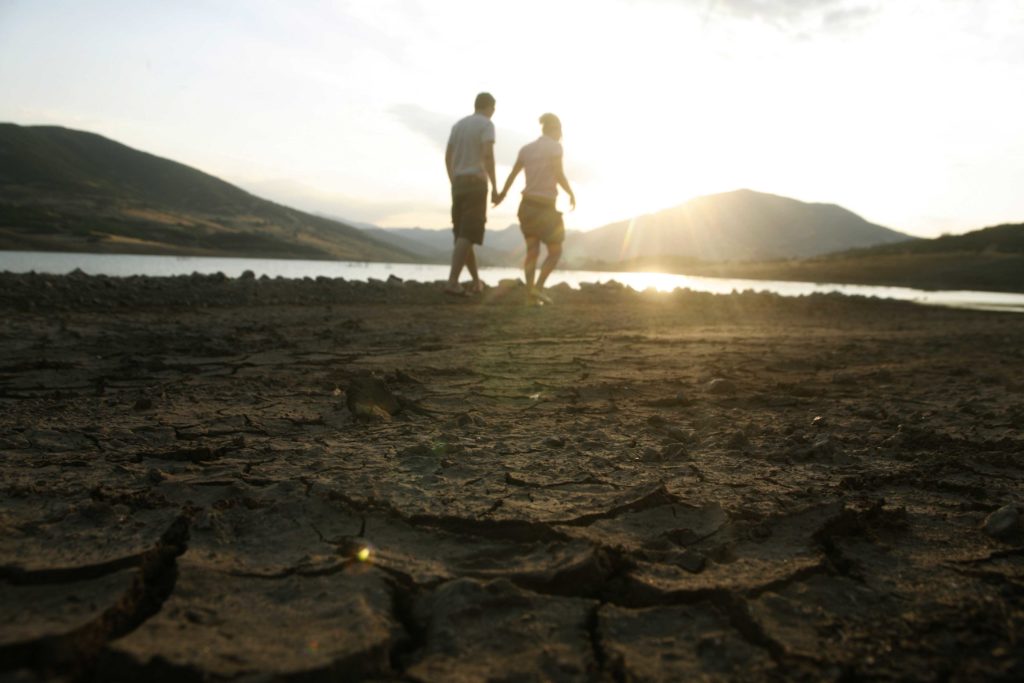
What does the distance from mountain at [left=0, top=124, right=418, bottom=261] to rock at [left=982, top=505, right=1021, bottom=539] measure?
3543 centimetres

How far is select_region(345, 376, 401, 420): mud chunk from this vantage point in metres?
2.39

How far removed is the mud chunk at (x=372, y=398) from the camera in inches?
94.0

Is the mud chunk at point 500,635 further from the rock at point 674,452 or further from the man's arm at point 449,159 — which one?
the man's arm at point 449,159

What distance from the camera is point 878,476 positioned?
1819 mm

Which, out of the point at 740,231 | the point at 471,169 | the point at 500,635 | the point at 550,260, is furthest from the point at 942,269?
the point at 740,231

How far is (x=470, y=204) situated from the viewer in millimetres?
6332

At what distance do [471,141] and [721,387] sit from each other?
4.13 meters

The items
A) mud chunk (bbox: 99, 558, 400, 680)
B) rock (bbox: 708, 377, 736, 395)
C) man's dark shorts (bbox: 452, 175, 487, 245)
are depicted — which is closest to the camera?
mud chunk (bbox: 99, 558, 400, 680)

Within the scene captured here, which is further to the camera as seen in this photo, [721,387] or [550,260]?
[550,260]

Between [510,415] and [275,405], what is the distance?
991 mm

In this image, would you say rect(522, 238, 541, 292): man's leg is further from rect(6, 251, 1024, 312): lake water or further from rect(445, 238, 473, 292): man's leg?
rect(6, 251, 1024, 312): lake water

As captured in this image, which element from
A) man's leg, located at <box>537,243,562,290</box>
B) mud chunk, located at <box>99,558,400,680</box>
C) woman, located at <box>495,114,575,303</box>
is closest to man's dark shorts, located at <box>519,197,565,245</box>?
woman, located at <box>495,114,575,303</box>

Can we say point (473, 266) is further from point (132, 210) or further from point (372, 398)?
point (132, 210)

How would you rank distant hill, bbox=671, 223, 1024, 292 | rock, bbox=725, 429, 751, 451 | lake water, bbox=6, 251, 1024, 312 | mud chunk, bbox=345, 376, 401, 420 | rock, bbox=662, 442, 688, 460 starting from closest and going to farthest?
1. rock, bbox=662, 442, 688, 460
2. rock, bbox=725, 429, 751, 451
3. mud chunk, bbox=345, 376, 401, 420
4. lake water, bbox=6, 251, 1024, 312
5. distant hill, bbox=671, 223, 1024, 292
